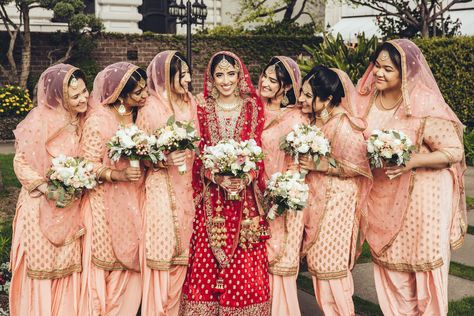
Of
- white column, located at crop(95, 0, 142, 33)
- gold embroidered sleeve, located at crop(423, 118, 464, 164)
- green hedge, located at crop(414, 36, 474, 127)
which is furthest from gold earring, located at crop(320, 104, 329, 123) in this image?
white column, located at crop(95, 0, 142, 33)

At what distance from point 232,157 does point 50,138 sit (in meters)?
1.38

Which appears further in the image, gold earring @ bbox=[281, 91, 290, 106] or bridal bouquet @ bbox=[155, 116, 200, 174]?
gold earring @ bbox=[281, 91, 290, 106]

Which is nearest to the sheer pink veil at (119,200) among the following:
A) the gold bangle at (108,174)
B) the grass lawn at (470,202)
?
the gold bangle at (108,174)

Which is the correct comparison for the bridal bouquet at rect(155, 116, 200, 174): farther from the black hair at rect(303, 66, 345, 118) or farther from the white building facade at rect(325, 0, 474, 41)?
the white building facade at rect(325, 0, 474, 41)

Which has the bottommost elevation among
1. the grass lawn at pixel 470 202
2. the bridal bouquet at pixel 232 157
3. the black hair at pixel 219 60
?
the grass lawn at pixel 470 202

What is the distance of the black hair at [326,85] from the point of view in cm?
436

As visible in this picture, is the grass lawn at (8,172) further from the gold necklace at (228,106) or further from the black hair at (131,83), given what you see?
the gold necklace at (228,106)

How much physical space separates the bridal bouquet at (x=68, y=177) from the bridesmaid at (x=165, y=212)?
0.50 m

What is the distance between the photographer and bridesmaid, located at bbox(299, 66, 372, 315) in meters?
4.36

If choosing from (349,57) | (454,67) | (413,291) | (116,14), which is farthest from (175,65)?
(116,14)

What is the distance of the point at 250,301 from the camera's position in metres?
4.24

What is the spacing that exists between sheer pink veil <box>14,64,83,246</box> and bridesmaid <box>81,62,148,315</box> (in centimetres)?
17

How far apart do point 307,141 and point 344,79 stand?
24.4 inches

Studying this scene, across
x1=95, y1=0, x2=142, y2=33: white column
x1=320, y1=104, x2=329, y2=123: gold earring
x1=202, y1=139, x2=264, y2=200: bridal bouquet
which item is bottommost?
x1=202, y1=139, x2=264, y2=200: bridal bouquet
